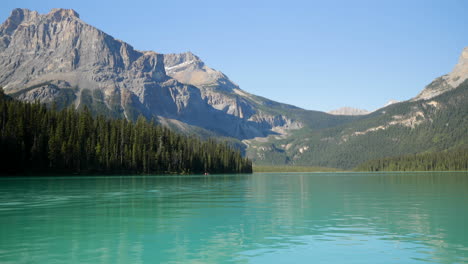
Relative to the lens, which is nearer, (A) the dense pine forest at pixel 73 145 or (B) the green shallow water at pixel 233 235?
(B) the green shallow water at pixel 233 235

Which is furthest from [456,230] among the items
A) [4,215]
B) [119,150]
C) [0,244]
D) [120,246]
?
[119,150]

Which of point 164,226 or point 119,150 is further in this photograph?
point 119,150

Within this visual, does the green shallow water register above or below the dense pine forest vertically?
below

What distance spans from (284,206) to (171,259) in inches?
989

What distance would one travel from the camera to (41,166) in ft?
440

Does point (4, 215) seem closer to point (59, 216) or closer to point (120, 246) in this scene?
point (59, 216)

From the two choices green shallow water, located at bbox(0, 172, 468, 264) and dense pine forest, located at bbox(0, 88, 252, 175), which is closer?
green shallow water, located at bbox(0, 172, 468, 264)

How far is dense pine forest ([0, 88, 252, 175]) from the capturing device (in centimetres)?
13062

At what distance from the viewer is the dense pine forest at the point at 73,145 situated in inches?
5143

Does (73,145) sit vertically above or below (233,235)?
above

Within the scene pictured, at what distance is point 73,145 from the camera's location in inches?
5591

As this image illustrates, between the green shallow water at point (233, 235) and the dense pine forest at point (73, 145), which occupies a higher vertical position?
the dense pine forest at point (73, 145)

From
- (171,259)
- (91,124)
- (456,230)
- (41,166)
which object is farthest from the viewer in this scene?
(91,124)

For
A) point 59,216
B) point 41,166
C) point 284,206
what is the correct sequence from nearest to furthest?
1. point 59,216
2. point 284,206
3. point 41,166
